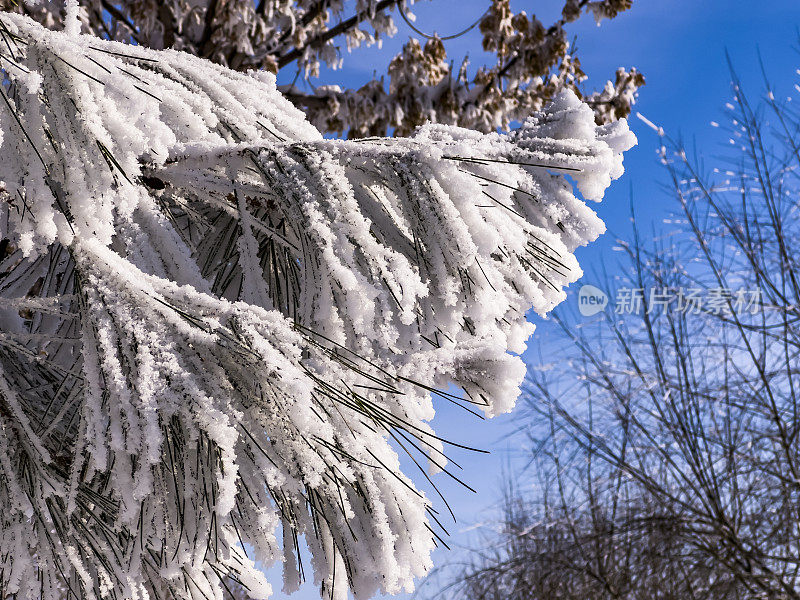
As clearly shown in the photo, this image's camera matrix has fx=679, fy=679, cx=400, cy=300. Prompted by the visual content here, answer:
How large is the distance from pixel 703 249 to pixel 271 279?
20.8 feet

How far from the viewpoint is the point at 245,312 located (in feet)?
3.77

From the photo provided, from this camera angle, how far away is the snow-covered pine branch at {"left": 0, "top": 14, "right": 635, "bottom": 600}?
108cm

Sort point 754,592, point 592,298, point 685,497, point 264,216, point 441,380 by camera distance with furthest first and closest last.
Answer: point 592,298 → point 685,497 → point 754,592 → point 264,216 → point 441,380

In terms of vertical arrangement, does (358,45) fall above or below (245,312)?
above

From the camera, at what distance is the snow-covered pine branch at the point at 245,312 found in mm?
1085

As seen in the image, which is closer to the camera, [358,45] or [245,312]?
[245,312]

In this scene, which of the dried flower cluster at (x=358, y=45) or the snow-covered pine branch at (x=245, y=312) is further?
the dried flower cluster at (x=358, y=45)

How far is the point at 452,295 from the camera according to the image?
4.40 ft

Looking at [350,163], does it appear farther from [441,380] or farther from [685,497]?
[685,497]

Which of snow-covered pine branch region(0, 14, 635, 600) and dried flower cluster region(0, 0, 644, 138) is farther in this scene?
dried flower cluster region(0, 0, 644, 138)

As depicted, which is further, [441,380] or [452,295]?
[441,380]

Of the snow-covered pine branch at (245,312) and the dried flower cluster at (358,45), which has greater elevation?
the dried flower cluster at (358,45)

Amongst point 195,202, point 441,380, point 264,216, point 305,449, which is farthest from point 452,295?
point 195,202

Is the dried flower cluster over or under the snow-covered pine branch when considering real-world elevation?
over
